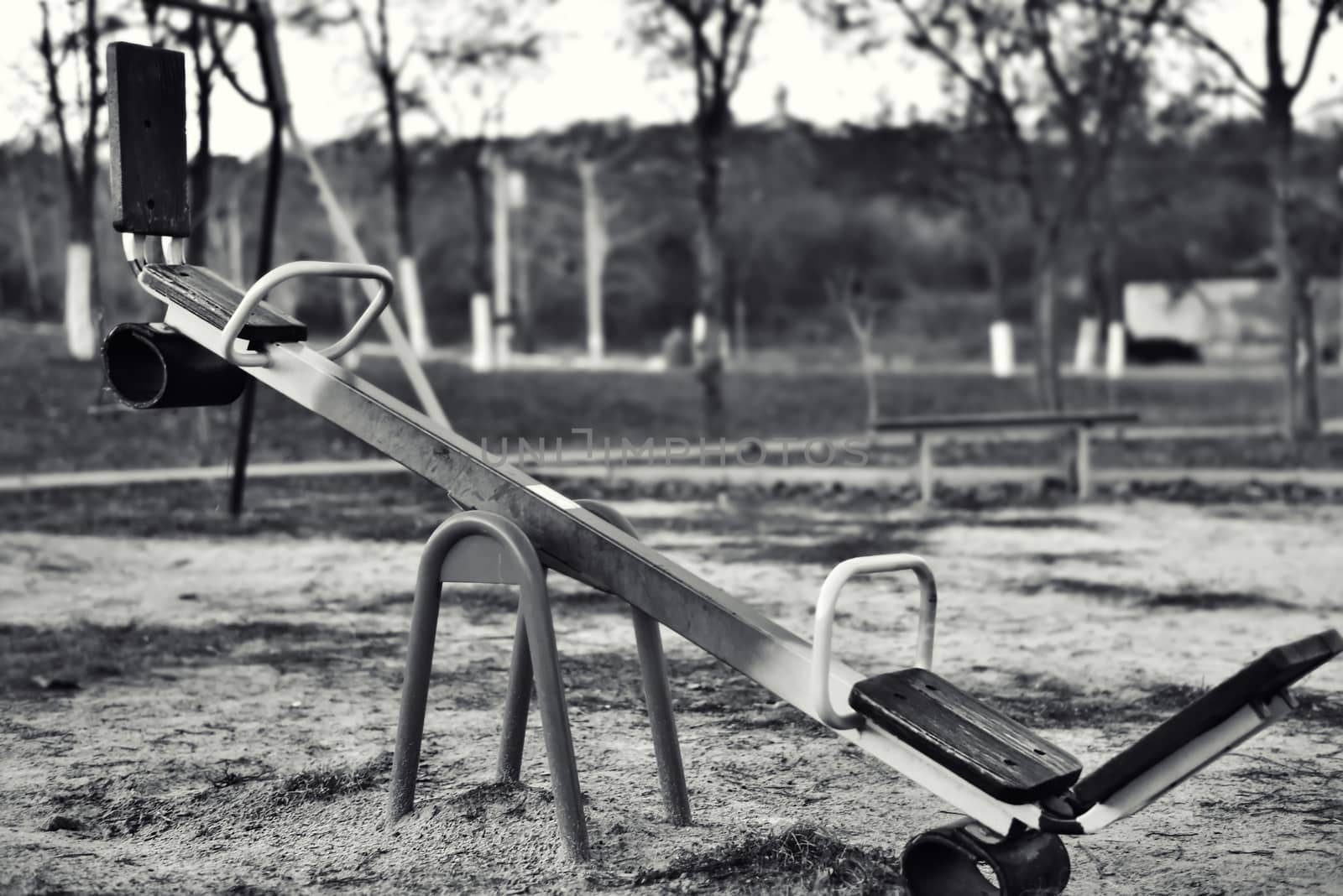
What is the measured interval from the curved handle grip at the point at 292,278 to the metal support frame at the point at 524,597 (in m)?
0.53

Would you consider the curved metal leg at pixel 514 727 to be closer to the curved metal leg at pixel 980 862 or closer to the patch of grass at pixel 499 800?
the patch of grass at pixel 499 800

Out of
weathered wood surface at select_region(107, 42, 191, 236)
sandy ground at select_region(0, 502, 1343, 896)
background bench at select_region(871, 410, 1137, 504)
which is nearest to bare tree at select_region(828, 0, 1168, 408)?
background bench at select_region(871, 410, 1137, 504)

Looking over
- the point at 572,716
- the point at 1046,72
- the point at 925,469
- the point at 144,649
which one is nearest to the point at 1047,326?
the point at 1046,72

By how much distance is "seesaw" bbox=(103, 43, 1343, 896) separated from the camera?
2.73m

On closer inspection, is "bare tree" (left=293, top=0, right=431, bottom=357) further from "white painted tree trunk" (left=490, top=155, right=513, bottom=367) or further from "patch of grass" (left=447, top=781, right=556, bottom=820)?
"patch of grass" (left=447, top=781, right=556, bottom=820)

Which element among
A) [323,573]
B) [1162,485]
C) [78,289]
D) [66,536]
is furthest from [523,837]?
[78,289]

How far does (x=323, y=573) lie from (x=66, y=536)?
231cm

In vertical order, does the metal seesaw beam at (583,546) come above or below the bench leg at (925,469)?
above

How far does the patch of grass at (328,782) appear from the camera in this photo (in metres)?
3.74

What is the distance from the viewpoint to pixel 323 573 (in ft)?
25.6

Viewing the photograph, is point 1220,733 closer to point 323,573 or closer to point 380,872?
point 380,872

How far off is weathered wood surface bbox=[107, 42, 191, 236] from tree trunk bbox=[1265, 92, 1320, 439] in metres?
14.2

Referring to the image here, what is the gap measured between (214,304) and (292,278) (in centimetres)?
23

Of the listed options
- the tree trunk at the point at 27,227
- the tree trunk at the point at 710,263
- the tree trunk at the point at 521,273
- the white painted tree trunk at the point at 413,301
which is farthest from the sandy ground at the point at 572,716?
the tree trunk at the point at 27,227
